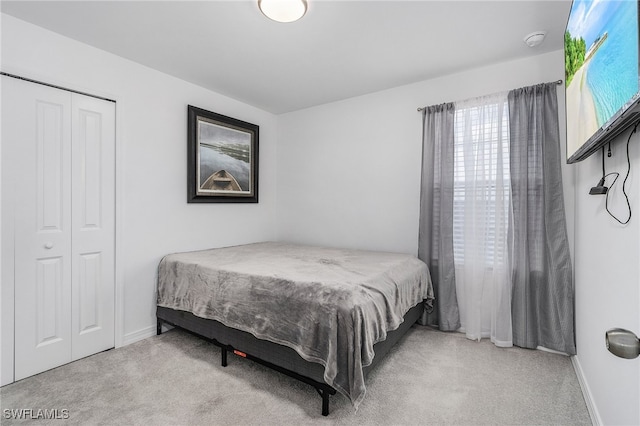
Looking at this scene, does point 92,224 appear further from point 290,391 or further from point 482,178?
point 482,178

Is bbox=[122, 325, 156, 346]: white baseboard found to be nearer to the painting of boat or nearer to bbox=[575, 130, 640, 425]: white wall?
the painting of boat

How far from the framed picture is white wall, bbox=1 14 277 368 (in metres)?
0.09

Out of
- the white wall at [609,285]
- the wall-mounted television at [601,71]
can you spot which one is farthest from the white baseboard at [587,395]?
the wall-mounted television at [601,71]

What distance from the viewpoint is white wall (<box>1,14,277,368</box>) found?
87.4 inches

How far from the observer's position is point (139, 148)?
2.78 meters

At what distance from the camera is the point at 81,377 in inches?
83.7

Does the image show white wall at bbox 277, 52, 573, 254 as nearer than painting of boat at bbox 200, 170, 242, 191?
Yes

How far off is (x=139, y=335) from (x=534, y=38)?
164 inches

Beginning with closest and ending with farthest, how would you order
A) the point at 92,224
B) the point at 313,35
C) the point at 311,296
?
the point at 311,296 < the point at 313,35 < the point at 92,224

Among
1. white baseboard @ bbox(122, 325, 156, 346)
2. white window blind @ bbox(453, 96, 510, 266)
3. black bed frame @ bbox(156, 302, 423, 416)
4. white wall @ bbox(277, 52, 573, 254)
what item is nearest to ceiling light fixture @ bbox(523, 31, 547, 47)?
white wall @ bbox(277, 52, 573, 254)

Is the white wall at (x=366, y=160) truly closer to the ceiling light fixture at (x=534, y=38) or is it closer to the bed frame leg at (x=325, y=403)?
the ceiling light fixture at (x=534, y=38)

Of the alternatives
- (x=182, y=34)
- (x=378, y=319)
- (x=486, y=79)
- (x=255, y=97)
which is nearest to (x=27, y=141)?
(x=182, y=34)

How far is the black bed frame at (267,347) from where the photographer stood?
180cm

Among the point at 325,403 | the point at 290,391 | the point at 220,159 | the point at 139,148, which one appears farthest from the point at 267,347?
the point at 220,159
